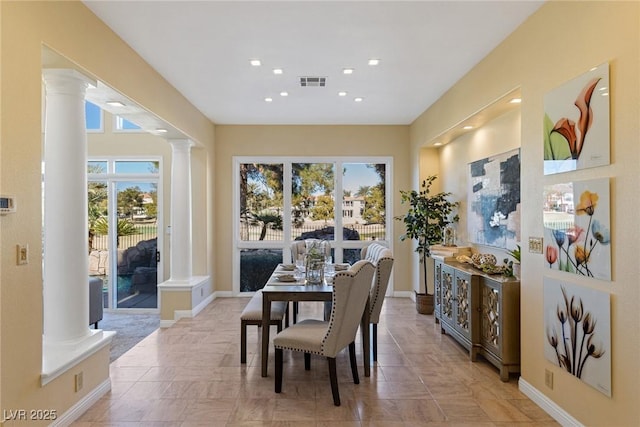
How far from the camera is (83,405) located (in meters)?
2.78

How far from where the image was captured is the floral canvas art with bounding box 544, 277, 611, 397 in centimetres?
223

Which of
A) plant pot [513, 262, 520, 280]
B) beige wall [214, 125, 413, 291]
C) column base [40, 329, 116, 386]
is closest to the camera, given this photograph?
column base [40, 329, 116, 386]

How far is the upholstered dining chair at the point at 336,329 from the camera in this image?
282 cm

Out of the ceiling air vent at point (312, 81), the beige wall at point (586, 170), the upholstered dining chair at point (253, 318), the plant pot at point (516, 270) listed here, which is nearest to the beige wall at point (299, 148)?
the ceiling air vent at point (312, 81)

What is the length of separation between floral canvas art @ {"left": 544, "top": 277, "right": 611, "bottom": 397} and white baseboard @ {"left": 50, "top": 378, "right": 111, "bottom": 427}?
11.3 ft

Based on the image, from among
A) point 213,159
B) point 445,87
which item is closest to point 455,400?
point 445,87

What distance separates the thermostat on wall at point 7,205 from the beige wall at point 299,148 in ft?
14.9

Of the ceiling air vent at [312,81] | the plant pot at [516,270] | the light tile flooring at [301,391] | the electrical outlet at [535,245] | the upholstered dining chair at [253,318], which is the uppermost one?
the ceiling air vent at [312,81]

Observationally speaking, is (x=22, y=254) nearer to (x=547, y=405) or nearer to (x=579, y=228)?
(x=579, y=228)

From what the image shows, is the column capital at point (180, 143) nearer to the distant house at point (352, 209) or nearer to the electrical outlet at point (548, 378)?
the distant house at point (352, 209)

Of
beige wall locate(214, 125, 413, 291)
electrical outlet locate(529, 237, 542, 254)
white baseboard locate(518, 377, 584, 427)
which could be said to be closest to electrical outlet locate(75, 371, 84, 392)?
white baseboard locate(518, 377, 584, 427)

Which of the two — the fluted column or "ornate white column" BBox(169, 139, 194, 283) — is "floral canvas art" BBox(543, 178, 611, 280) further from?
"ornate white column" BBox(169, 139, 194, 283)

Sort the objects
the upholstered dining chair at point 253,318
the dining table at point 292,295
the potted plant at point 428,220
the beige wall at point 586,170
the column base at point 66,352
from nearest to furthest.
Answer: the beige wall at point 586,170 → the column base at point 66,352 → the dining table at point 292,295 → the upholstered dining chair at point 253,318 → the potted plant at point 428,220

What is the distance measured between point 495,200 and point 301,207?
3.43m
